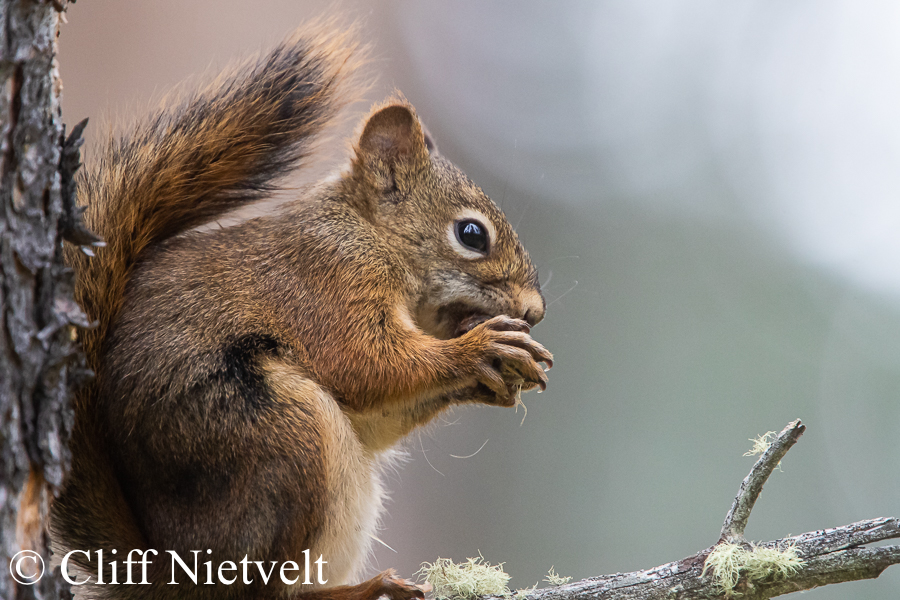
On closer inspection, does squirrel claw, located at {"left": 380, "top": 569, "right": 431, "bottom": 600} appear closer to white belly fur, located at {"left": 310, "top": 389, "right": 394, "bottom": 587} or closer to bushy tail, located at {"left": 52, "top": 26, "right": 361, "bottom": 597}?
white belly fur, located at {"left": 310, "top": 389, "right": 394, "bottom": 587}

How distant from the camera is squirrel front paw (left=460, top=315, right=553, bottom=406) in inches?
49.0

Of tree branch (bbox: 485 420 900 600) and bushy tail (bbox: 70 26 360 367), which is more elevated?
bushy tail (bbox: 70 26 360 367)

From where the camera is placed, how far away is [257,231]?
53.8 inches

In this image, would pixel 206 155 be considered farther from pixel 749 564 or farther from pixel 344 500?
pixel 749 564

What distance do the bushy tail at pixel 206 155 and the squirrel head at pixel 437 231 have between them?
0.61ft

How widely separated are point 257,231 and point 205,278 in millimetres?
202

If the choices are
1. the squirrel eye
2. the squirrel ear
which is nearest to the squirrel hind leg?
the squirrel eye

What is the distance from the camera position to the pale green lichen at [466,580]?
1174mm

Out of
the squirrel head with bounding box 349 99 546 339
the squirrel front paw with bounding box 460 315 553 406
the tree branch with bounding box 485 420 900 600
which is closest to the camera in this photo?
the tree branch with bounding box 485 420 900 600

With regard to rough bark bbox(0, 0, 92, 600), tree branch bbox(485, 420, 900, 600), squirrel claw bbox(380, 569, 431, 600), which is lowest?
tree branch bbox(485, 420, 900, 600)

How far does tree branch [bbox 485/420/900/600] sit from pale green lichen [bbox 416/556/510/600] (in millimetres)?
90

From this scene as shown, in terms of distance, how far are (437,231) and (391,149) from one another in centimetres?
24

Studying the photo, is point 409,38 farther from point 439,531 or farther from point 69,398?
point 69,398

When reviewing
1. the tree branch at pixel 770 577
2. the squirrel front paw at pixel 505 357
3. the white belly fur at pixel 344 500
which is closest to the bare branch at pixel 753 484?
the tree branch at pixel 770 577
